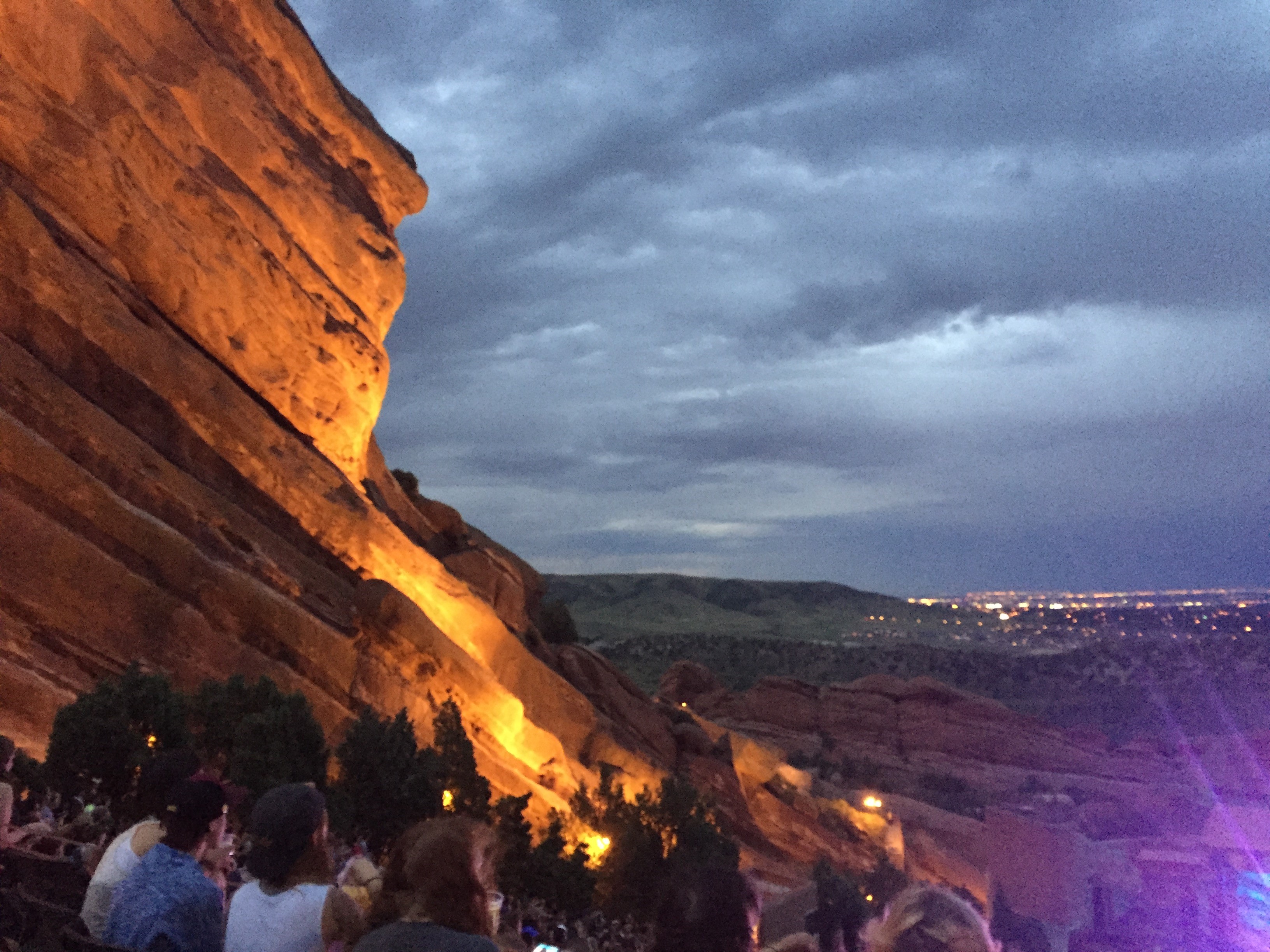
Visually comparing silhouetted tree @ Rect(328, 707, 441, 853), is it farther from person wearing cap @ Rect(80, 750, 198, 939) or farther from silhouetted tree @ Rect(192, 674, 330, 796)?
person wearing cap @ Rect(80, 750, 198, 939)

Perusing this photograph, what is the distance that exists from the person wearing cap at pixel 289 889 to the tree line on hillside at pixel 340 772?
381cm

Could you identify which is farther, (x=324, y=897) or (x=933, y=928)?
(x=324, y=897)

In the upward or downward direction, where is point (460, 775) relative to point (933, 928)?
downward

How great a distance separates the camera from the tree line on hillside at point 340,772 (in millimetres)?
9852

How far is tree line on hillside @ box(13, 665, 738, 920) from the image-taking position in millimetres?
9852

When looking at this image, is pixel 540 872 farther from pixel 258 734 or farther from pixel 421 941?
pixel 421 941

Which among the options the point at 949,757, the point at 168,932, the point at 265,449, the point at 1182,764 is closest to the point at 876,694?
the point at 949,757

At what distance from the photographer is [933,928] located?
3.19 m

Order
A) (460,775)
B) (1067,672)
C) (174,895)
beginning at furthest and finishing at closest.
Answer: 1. (1067,672)
2. (460,775)
3. (174,895)

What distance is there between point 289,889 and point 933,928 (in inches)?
112

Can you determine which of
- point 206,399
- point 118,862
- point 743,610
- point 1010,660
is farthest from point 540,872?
point 743,610

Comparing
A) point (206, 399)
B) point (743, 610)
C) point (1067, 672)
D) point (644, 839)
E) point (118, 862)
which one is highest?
point (743, 610)

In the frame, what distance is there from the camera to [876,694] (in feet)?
156

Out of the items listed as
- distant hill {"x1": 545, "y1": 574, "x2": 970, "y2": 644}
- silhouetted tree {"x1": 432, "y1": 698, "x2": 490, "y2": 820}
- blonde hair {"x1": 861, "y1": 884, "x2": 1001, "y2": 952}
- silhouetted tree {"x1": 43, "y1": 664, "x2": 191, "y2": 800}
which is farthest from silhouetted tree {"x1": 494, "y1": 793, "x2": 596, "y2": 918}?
distant hill {"x1": 545, "y1": 574, "x2": 970, "y2": 644}
